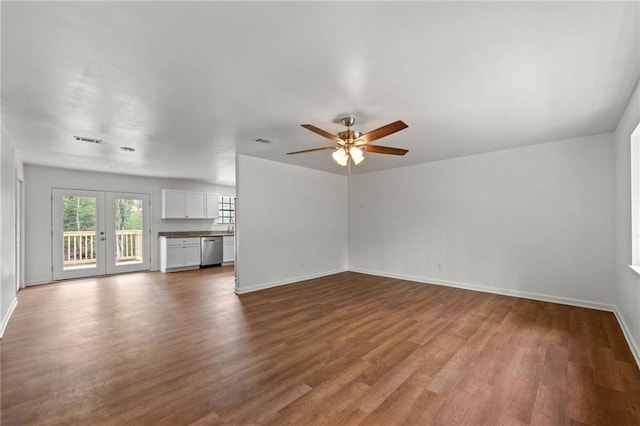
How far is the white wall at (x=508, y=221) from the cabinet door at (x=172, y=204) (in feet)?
17.4

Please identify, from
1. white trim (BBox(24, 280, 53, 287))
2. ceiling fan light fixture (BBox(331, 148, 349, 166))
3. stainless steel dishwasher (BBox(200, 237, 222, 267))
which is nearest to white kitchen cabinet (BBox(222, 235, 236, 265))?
stainless steel dishwasher (BBox(200, 237, 222, 267))

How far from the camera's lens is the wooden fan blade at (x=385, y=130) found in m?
2.71

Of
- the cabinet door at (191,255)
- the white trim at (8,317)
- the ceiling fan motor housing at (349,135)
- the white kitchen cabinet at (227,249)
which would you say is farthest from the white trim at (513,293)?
the white trim at (8,317)

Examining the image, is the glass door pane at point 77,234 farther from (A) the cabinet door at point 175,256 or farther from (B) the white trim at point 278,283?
(B) the white trim at point 278,283

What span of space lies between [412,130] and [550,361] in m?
2.87

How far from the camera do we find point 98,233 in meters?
6.66

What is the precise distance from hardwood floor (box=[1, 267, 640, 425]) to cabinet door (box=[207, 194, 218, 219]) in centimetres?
433

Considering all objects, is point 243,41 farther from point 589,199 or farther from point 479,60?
point 589,199

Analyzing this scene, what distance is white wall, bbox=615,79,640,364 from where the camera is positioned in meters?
2.62

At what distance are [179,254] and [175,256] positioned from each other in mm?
108

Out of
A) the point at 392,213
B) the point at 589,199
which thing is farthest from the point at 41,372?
the point at 589,199

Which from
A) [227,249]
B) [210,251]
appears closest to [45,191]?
[210,251]

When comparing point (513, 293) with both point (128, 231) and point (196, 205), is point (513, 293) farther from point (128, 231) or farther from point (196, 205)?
point (128, 231)

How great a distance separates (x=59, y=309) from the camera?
4168mm
